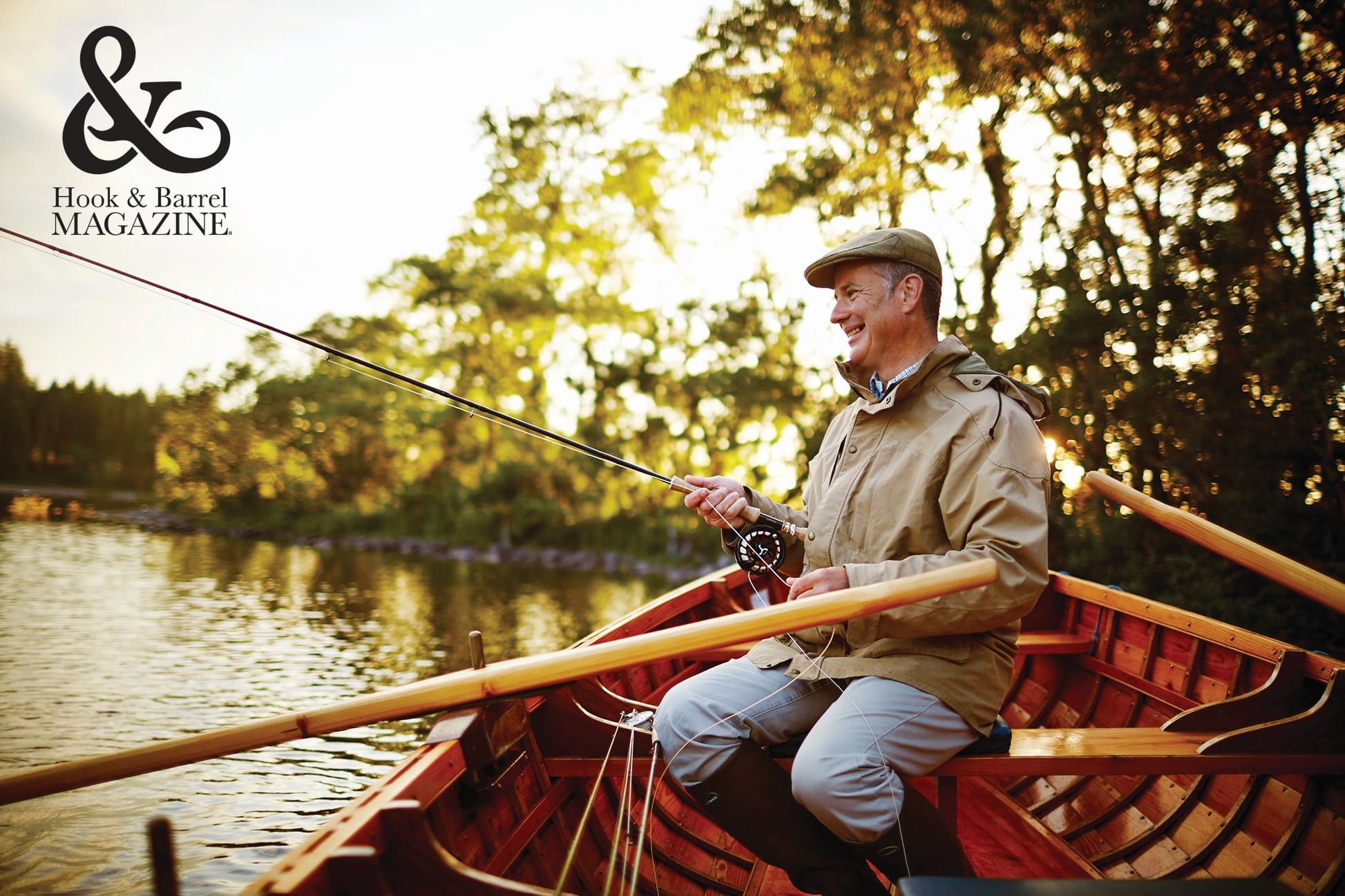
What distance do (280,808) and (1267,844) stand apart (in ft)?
14.8

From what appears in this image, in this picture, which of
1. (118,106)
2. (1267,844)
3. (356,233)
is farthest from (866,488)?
(356,233)

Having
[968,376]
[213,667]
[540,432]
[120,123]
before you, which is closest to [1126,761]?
[968,376]

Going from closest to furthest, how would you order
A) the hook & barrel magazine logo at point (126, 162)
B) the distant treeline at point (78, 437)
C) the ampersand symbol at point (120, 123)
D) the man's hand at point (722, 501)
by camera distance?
the man's hand at point (722, 501), the hook & barrel magazine logo at point (126, 162), the ampersand symbol at point (120, 123), the distant treeline at point (78, 437)

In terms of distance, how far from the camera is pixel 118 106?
780 cm

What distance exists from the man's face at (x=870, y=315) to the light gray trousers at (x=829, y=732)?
2.97ft

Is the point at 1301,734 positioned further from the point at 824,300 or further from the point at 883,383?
the point at 824,300

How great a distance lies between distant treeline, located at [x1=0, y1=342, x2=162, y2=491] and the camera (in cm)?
2566

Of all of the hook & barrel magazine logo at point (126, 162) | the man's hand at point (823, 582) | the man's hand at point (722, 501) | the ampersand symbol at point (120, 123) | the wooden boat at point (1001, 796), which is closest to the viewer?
the wooden boat at point (1001, 796)

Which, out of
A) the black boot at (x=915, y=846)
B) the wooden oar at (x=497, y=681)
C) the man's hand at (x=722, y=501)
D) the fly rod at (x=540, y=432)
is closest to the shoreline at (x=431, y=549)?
the fly rod at (x=540, y=432)

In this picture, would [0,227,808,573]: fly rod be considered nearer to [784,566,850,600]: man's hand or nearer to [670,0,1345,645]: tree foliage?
[784,566,850,600]: man's hand

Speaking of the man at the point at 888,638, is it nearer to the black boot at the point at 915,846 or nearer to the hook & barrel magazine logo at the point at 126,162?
the black boot at the point at 915,846

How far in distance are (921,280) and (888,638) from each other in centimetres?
99

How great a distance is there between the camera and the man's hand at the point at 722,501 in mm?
2674

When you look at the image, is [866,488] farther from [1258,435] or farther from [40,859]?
[1258,435]
